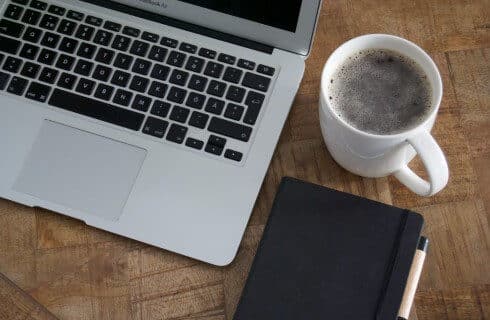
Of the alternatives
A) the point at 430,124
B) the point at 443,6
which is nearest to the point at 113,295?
the point at 430,124

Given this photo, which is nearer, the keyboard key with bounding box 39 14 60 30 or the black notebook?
the black notebook

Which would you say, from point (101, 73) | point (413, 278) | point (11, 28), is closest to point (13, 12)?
point (11, 28)

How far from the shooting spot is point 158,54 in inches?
27.7

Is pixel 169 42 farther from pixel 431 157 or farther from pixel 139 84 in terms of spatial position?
pixel 431 157

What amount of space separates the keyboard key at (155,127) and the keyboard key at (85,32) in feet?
0.38

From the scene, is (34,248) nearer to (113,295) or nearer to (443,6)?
(113,295)

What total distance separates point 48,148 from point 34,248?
10 centimetres

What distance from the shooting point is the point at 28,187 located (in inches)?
26.7

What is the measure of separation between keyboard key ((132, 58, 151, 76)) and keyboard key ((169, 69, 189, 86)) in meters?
0.03

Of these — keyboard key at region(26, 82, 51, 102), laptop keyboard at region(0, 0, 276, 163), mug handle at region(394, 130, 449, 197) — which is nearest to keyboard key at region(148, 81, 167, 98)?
laptop keyboard at region(0, 0, 276, 163)

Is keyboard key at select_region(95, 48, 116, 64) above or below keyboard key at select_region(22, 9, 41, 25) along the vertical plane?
below

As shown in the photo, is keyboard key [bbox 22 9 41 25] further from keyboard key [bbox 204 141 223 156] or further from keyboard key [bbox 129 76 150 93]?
keyboard key [bbox 204 141 223 156]

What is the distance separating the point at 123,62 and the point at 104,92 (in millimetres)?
37

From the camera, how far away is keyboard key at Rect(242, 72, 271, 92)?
69 cm
